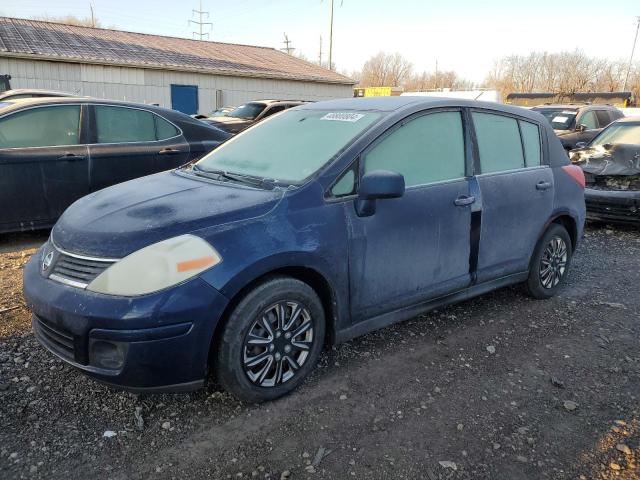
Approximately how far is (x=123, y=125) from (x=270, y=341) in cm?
426

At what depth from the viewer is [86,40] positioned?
72.2ft

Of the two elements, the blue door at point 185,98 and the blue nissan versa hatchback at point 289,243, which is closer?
the blue nissan versa hatchback at point 289,243

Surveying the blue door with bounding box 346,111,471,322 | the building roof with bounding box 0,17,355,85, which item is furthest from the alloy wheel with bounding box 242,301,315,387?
the building roof with bounding box 0,17,355,85

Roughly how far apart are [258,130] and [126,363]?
209 cm

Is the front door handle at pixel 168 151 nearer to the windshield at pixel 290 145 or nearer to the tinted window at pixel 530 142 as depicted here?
the windshield at pixel 290 145

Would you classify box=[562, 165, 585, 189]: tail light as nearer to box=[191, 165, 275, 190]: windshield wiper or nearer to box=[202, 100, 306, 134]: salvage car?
box=[191, 165, 275, 190]: windshield wiper

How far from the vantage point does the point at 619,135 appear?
841 centimetres

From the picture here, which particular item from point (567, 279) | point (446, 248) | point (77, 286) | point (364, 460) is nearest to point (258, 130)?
point (446, 248)

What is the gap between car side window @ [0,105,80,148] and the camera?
5.42 meters

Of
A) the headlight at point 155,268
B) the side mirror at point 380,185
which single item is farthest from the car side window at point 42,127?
the side mirror at point 380,185

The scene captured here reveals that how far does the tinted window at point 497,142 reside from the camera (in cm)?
395

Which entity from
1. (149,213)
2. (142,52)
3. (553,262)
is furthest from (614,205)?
(142,52)

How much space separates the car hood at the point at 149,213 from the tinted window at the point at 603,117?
1310 cm

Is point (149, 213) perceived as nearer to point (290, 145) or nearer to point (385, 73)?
point (290, 145)
